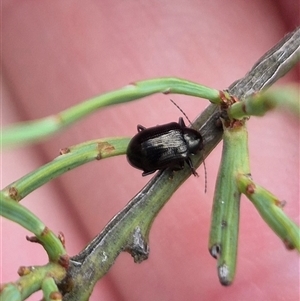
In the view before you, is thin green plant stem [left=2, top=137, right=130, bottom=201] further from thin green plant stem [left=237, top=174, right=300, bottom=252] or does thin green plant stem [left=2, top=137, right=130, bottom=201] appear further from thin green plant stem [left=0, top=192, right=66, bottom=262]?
thin green plant stem [left=237, top=174, right=300, bottom=252]

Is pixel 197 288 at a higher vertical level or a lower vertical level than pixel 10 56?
lower

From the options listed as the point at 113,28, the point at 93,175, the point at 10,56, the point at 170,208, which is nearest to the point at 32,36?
the point at 10,56

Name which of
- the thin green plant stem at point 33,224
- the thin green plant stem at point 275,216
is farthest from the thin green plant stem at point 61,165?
the thin green plant stem at point 275,216

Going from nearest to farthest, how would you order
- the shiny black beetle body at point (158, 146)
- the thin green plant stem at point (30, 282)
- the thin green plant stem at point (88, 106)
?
the thin green plant stem at point (88, 106)
the thin green plant stem at point (30, 282)
the shiny black beetle body at point (158, 146)

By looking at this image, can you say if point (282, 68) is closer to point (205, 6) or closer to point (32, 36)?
point (205, 6)

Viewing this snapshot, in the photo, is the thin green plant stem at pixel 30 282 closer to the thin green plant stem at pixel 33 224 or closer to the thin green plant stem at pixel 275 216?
the thin green plant stem at pixel 33 224
